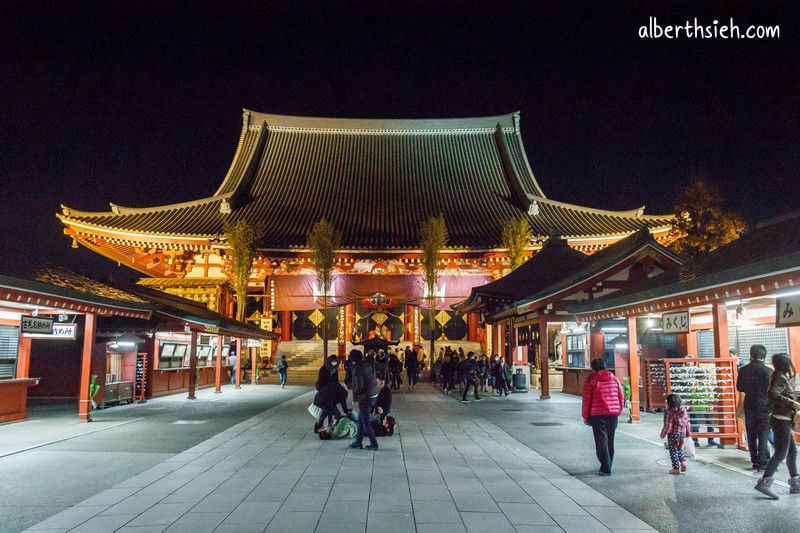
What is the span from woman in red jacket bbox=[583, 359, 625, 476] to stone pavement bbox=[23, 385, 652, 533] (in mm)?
585

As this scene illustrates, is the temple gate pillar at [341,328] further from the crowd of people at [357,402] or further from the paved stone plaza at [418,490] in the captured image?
the paved stone plaza at [418,490]

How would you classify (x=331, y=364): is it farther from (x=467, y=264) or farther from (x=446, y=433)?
(x=467, y=264)

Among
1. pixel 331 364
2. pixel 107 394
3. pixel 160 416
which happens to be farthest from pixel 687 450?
pixel 107 394

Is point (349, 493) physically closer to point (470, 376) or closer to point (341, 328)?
point (470, 376)

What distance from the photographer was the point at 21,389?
13.2 meters

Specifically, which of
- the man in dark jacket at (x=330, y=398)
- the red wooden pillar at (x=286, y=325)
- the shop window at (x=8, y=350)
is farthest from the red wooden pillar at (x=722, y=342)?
the red wooden pillar at (x=286, y=325)

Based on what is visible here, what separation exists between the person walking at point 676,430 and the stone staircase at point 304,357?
22.6 m

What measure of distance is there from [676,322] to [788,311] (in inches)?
120

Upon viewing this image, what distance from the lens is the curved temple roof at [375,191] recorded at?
30062mm

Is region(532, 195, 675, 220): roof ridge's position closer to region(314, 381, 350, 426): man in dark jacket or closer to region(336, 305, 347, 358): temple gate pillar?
region(336, 305, 347, 358): temple gate pillar

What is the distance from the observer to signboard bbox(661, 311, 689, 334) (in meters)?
11.1

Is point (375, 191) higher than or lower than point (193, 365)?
higher

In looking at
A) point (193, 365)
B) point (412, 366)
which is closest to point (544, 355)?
point (412, 366)

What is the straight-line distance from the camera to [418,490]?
6895 millimetres
